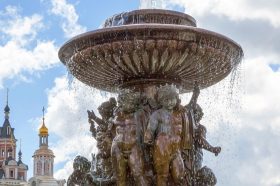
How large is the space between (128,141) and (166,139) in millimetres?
625

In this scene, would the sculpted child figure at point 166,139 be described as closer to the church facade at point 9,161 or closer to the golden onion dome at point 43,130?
the church facade at point 9,161

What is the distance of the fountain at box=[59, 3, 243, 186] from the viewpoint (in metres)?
11.9

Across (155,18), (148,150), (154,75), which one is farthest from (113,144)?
(155,18)

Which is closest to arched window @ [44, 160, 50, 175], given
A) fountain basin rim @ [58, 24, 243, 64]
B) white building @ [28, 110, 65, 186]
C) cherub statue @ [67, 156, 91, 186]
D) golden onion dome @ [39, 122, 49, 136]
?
white building @ [28, 110, 65, 186]

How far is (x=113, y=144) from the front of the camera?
1209 cm

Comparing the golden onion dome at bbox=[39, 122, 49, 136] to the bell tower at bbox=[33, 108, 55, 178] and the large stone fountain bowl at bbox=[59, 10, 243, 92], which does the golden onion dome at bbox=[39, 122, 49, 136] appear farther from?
the large stone fountain bowl at bbox=[59, 10, 243, 92]

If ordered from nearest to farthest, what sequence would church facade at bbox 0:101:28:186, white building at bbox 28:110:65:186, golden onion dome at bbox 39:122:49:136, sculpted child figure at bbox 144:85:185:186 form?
sculpted child figure at bbox 144:85:185:186 → church facade at bbox 0:101:28:186 → white building at bbox 28:110:65:186 → golden onion dome at bbox 39:122:49:136

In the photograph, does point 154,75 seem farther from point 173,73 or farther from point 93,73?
point 93,73

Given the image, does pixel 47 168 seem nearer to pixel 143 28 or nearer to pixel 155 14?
pixel 155 14

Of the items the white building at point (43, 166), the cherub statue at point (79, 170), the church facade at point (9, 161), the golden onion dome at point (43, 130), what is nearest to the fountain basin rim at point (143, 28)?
the cherub statue at point (79, 170)

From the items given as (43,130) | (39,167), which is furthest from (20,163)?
(43,130)

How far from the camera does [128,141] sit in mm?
11992

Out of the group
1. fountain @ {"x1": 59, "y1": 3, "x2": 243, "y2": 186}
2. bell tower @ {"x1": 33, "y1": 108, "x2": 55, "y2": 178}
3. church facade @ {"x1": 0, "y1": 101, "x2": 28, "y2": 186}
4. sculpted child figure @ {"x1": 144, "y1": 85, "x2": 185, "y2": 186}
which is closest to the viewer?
sculpted child figure @ {"x1": 144, "y1": 85, "x2": 185, "y2": 186}

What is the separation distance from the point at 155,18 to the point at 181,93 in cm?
194
